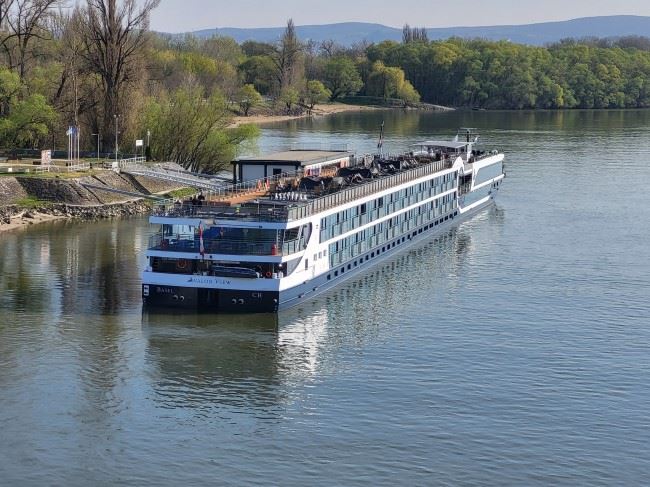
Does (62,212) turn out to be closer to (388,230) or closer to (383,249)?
(388,230)

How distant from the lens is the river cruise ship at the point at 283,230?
45312 millimetres

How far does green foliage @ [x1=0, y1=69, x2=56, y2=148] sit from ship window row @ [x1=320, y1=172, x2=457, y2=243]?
30862 mm

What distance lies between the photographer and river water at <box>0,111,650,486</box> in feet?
101

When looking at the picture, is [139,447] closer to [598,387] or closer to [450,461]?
[450,461]

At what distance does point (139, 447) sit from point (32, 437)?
315cm

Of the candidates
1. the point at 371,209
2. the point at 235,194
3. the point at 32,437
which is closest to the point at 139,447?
the point at 32,437

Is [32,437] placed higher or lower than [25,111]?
lower

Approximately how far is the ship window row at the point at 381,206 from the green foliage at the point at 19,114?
30862mm

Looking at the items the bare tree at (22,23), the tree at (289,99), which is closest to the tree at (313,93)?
the tree at (289,99)

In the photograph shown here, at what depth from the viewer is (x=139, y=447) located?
104 feet

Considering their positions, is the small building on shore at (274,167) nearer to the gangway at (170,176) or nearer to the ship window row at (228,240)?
the gangway at (170,176)

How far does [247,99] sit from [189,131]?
87.7 metres

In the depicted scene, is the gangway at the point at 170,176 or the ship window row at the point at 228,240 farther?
the gangway at the point at 170,176

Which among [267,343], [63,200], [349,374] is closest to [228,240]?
[267,343]
